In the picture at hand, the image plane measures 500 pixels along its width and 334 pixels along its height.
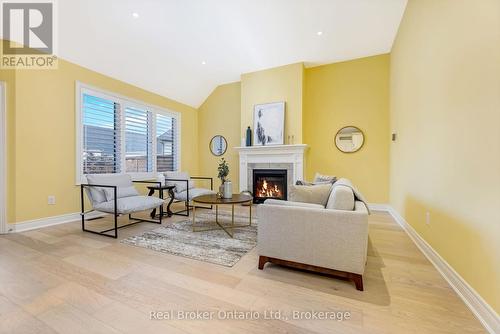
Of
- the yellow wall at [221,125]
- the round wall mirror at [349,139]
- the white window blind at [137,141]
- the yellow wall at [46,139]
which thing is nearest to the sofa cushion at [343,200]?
the round wall mirror at [349,139]

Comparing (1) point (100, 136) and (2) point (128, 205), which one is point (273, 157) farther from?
(1) point (100, 136)

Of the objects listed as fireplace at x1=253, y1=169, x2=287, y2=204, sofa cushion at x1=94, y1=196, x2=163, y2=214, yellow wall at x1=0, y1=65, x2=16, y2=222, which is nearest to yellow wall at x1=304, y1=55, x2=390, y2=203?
fireplace at x1=253, y1=169, x2=287, y2=204

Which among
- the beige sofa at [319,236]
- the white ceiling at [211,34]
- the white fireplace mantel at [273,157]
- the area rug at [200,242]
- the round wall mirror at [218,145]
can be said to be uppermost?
the white ceiling at [211,34]

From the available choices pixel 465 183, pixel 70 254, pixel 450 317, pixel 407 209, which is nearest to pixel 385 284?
pixel 450 317

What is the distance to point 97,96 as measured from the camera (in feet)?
12.6

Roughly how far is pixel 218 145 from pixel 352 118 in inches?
131

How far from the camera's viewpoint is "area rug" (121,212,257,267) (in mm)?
2250

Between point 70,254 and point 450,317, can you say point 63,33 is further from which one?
point 450,317

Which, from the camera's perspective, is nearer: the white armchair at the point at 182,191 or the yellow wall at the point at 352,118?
the white armchair at the point at 182,191

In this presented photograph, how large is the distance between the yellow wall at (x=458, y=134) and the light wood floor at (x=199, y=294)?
13.9 inches

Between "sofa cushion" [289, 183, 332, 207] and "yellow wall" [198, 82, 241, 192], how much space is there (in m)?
3.37

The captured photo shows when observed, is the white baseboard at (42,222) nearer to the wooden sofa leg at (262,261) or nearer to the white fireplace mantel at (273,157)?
the white fireplace mantel at (273,157)

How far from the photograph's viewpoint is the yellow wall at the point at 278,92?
461 cm

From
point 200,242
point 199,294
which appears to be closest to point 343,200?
point 199,294
